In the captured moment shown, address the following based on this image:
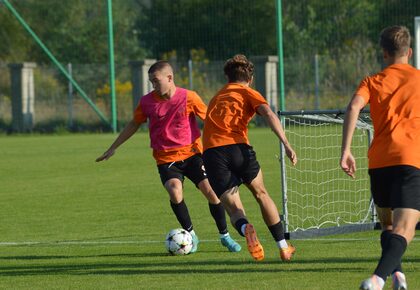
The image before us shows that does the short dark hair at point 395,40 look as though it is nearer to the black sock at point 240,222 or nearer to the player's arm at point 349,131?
the player's arm at point 349,131

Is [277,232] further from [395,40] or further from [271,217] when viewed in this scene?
[395,40]

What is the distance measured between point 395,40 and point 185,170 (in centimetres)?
380

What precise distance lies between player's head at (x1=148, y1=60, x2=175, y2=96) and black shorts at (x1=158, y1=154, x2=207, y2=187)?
67 cm

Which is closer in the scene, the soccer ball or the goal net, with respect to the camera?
the soccer ball

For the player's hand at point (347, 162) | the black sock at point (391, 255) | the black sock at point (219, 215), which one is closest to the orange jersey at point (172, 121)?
the black sock at point (219, 215)

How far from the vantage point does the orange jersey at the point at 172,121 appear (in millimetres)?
10688

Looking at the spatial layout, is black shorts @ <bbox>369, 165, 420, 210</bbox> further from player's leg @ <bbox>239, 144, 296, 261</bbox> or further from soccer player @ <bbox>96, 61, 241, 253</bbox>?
soccer player @ <bbox>96, 61, 241, 253</bbox>

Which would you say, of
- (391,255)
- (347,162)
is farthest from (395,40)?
(391,255)

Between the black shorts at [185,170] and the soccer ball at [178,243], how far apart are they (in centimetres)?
64

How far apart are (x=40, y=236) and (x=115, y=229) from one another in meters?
0.90

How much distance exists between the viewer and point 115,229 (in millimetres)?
12672

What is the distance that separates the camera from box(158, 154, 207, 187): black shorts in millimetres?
10664

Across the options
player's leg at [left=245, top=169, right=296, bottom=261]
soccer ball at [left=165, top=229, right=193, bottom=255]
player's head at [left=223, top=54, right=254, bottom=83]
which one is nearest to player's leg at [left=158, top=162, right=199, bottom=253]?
soccer ball at [left=165, top=229, right=193, bottom=255]

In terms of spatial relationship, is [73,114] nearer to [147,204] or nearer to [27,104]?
[27,104]
